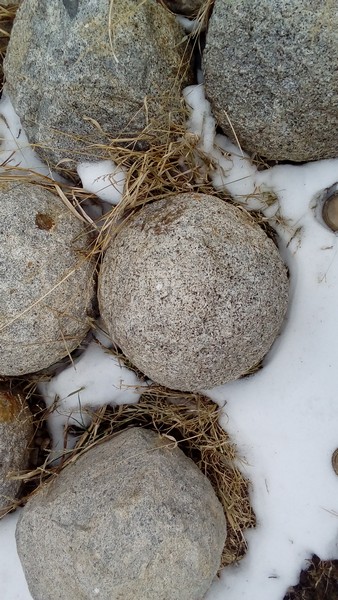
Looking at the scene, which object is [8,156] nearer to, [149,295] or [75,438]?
[149,295]

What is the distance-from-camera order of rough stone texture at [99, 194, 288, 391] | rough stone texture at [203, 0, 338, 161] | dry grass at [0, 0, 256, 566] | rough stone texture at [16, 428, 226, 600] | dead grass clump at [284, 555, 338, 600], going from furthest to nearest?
dead grass clump at [284, 555, 338, 600] → dry grass at [0, 0, 256, 566] → rough stone texture at [16, 428, 226, 600] → rough stone texture at [99, 194, 288, 391] → rough stone texture at [203, 0, 338, 161]

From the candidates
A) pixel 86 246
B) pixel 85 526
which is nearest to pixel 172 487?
pixel 85 526

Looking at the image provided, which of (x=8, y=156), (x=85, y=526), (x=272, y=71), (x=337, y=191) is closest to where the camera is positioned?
(x=272, y=71)

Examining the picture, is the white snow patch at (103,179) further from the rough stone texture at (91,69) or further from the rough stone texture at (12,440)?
the rough stone texture at (12,440)

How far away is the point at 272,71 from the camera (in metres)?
1.57

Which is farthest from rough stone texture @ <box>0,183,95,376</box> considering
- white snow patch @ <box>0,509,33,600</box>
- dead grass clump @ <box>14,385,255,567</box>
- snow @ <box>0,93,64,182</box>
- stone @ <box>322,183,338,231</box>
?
stone @ <box>322,183,338,231</box>

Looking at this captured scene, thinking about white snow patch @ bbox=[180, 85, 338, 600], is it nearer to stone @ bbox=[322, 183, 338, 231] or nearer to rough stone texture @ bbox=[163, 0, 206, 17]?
stone @ bbox=[322, 183, 338, 231]

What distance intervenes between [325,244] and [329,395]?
499 millimetres

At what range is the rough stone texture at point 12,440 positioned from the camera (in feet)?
6.53

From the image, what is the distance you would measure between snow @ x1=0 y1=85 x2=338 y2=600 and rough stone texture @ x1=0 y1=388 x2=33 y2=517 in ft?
1.13

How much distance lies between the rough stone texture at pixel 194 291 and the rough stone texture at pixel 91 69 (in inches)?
11.9

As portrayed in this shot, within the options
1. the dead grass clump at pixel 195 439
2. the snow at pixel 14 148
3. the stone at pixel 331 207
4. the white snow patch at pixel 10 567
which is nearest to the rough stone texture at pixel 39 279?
the snow at pixel 14 148

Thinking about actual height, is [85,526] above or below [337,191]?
below

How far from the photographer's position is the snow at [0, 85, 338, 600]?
6.23ft
